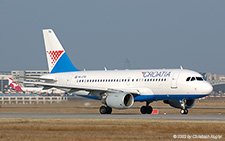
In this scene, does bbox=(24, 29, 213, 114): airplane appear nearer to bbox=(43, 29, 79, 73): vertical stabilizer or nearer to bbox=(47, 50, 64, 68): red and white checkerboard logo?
bbox=(43, 29, 79, 73): vertical stabilizer

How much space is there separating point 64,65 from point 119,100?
1315 cm

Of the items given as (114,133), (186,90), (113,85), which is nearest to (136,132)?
(114,133)

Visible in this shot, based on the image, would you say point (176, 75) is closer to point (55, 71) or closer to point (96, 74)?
point (96, 74)

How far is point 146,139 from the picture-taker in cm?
2617

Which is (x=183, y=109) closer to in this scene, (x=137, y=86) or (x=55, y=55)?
(x=137, y=86)

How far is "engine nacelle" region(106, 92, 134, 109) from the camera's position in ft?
162

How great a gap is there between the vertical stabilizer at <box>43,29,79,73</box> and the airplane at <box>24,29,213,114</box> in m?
1.53

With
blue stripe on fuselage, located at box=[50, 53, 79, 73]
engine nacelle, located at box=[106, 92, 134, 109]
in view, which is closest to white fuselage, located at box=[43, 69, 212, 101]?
engine nacelle, located at box=[106, 92, 134, 109]

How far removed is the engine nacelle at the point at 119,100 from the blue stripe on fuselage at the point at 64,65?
10890 millimetres

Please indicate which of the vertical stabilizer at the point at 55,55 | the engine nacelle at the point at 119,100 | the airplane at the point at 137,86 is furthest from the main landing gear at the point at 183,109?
the vertical stabilizer at the point at 55,55

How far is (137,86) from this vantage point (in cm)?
5219

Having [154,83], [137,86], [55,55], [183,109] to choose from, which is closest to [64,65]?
Result: [55,55]

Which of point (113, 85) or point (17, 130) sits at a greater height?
point (113, 85)

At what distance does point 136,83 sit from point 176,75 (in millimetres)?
4195
